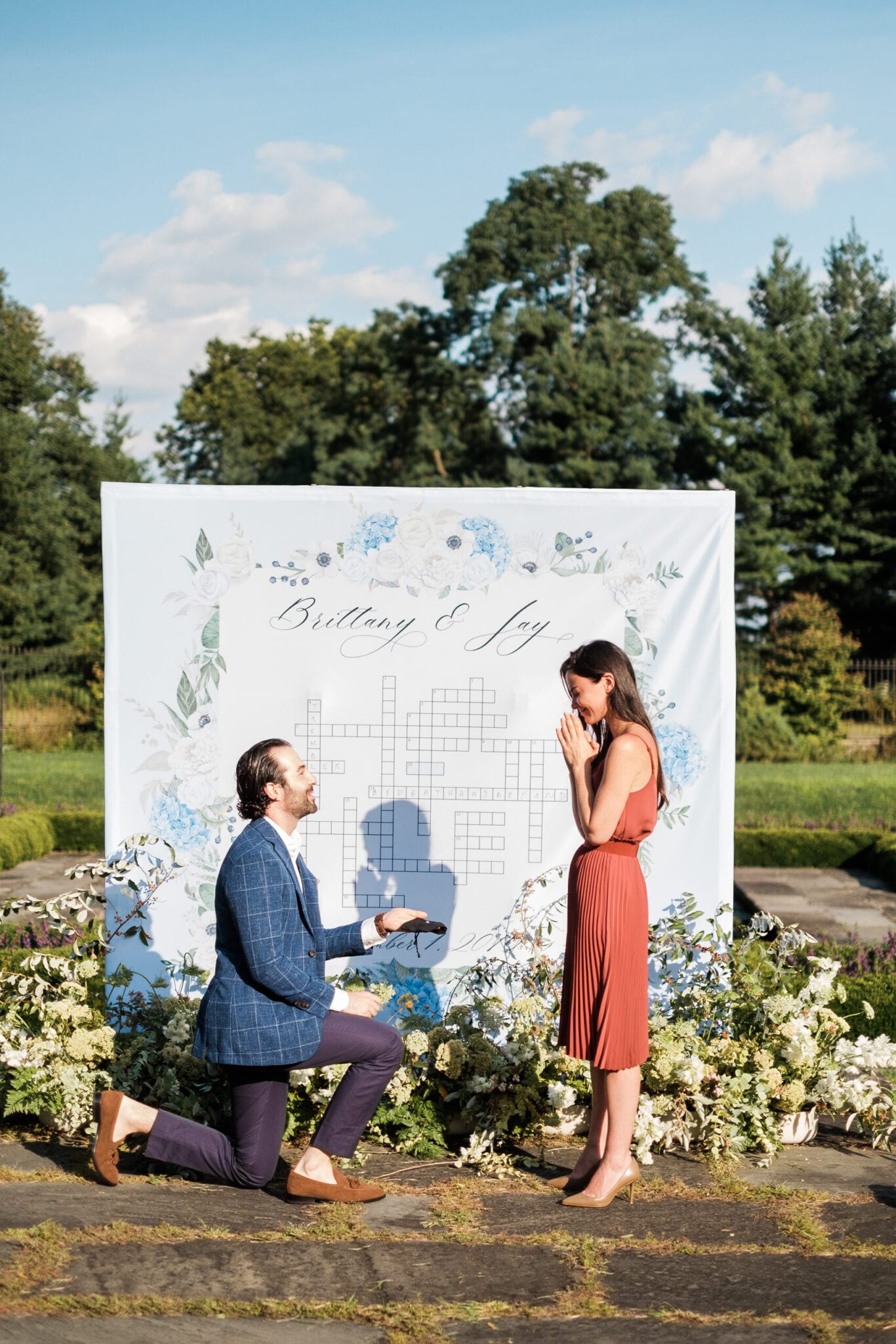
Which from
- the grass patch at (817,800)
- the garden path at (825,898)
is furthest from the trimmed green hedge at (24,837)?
the grass patch at (817,800)

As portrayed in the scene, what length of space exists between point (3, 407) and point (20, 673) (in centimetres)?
723

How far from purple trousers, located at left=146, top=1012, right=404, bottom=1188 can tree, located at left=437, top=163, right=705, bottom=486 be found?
77.3 feet

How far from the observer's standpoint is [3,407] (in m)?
29.3

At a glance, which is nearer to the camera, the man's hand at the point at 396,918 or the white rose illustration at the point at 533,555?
the man's hand at the point at 396,918

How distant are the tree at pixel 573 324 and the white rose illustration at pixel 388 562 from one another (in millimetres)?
22263

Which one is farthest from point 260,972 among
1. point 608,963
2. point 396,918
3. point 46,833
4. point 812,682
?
point 812,682

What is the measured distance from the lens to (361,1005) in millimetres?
3945

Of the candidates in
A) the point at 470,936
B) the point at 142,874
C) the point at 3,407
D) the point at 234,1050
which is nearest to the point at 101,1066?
the point at 142,874

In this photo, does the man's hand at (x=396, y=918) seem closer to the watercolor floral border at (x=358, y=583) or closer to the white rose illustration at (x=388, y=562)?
the watercolor floral border at (x=358, y=583)

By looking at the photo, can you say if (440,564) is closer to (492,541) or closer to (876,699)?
(492,541)

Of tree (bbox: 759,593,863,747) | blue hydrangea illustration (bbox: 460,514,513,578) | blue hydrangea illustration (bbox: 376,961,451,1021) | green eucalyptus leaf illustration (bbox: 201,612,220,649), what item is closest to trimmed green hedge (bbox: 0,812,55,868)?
green eucalyptus leaf illustration (bbox: 201,612,220,649)

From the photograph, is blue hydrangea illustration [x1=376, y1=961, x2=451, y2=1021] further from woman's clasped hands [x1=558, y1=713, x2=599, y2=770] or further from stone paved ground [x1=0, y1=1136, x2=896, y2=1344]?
woman's clasped hands [x1=558, y1=713, x2=599, y2=770]

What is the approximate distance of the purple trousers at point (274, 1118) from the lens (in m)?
3.89

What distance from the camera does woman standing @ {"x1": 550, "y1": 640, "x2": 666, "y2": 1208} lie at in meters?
3.91
